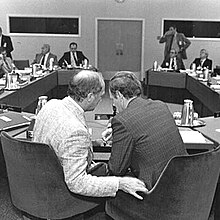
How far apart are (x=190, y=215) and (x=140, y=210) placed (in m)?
0.24

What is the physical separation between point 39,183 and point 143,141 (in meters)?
0.56

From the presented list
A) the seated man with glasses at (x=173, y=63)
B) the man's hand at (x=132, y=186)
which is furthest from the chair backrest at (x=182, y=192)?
the seated man with glasses at (x=173, y=63)

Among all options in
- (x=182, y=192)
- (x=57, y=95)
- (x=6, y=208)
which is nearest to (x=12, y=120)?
(x=6, y=208)

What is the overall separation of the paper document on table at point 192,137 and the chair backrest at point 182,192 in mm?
606

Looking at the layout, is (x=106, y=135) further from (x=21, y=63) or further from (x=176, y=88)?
(x=21, y=63)

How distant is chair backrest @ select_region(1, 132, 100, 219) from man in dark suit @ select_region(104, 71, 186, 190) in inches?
10.4

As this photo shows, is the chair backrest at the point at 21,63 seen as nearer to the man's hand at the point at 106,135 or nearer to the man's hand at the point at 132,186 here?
the man's hand at the point at 106,135

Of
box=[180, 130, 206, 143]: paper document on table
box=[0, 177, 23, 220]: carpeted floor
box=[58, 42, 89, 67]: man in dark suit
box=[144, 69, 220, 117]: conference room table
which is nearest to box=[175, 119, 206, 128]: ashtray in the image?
box=[180, 130, 206, 143]: paper document on table

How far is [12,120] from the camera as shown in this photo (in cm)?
287

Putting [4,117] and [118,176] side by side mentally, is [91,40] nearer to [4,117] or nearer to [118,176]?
[4,117]

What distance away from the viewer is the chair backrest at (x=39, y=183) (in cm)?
187

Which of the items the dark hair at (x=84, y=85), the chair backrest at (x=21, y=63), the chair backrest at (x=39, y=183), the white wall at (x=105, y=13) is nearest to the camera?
the chair backrest at (x=39, y=183)

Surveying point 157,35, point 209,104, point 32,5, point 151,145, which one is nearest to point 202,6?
point 157,35

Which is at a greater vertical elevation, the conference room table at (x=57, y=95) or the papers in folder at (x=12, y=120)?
the papers in folder at (x=12, y=120)
